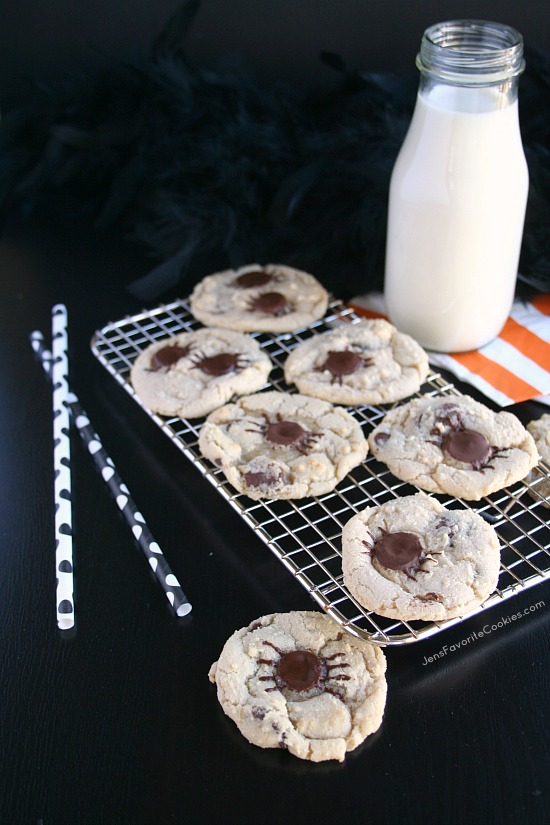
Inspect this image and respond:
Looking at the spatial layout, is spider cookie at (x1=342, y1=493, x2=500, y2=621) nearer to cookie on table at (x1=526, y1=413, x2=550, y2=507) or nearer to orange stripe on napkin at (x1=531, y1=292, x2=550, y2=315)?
cookie on table at (x1=526, y1=413, x2=550, y2=507)

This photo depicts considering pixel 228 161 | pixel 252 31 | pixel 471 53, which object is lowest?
pixel 228 161

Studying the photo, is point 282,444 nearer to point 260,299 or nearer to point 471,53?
point 260,299

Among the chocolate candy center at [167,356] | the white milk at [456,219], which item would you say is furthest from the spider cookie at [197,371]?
the white milk at [456,219]

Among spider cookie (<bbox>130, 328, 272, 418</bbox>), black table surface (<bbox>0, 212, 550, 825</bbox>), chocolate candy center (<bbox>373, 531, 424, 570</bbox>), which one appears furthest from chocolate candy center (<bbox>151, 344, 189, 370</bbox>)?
chocolate candy center (<bbox>373, 531, 424, 570</bbox>)

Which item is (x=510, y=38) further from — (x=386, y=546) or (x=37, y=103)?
(x=37, y=103)

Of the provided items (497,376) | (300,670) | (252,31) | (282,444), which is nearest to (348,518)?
(282,444)

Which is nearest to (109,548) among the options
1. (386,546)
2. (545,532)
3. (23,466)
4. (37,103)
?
(23,466)
